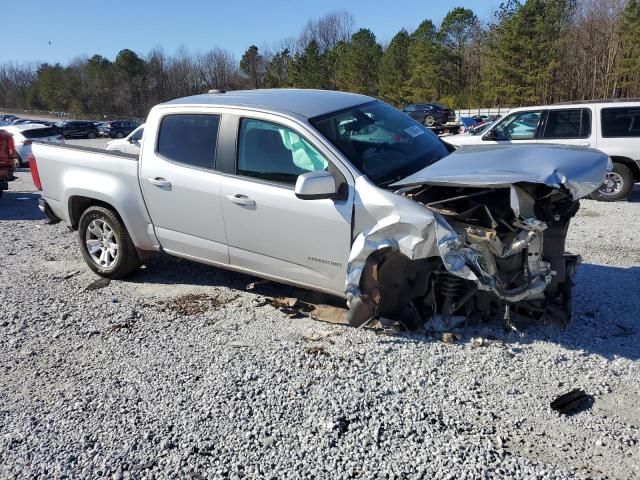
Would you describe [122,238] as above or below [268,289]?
above

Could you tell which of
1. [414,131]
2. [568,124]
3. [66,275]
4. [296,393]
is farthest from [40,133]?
[296,393]

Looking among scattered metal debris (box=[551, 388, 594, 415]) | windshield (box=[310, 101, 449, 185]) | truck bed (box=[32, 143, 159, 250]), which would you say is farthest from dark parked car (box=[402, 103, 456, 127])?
scattered metal debris (box=[551, 388, 594, 415])

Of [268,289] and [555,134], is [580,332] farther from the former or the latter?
→ [555,134]

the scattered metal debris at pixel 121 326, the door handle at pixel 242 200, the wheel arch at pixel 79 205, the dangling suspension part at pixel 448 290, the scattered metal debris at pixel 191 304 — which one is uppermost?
the door handle at pixel 242 200

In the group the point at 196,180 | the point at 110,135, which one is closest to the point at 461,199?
the point at 196,180

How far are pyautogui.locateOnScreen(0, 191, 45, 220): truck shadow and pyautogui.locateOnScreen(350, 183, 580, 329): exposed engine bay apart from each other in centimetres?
807

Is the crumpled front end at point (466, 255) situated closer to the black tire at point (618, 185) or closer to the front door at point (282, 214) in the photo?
the front door at point (282, 214)

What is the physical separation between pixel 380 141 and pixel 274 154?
2.95 feet

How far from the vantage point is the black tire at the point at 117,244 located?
5.48 m

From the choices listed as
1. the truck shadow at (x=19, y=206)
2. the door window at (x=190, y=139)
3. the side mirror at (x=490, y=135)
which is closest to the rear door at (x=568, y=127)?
the side mirror at (x=490, y=135)

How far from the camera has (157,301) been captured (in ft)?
17.2

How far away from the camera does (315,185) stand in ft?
12.4

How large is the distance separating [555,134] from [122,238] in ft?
24.9

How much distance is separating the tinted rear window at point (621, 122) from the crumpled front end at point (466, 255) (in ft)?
19.6
